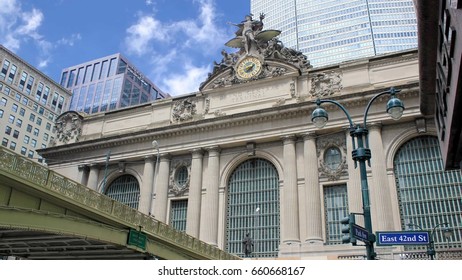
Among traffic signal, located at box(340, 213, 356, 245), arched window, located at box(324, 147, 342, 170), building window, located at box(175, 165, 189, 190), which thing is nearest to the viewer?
traffic signal, located at box(340, 213, 356, 245)

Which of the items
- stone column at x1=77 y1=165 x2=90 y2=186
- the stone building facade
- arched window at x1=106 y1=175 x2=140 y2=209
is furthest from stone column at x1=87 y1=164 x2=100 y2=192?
arched window at x1=106 y1=175 x2=140 y2=209

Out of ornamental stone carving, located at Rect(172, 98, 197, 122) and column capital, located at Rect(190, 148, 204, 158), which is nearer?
column capital, located at Rect(190, 148, 204, 158)

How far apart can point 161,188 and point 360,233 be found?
91.3ft

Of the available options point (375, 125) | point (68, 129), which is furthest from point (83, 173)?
point (375, 125)

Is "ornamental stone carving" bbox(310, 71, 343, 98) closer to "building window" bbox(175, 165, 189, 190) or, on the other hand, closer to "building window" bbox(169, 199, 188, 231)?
"building window" bbox(175, 165, 189, 190)

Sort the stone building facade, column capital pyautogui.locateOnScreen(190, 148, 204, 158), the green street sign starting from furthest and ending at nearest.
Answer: column capital pyautogui.locateOnScreen(190, 148, 204, 158) → the stone building facade → the green street sign

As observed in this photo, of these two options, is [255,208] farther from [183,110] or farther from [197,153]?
[183,110]

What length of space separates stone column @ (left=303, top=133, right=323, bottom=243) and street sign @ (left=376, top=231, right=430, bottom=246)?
18494mm

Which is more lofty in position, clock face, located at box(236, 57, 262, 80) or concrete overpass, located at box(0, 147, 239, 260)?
clock face, located at box(236, 57, 262, 80)

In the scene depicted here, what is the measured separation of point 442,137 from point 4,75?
76896 millimetres

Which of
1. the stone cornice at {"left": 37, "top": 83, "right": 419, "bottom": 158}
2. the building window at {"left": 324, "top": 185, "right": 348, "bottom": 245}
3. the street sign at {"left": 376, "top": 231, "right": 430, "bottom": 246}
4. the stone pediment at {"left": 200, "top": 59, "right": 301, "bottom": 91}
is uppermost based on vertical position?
the stone pediment at {"left": 200, "top": 59, "right": 301, "bottom": 91}

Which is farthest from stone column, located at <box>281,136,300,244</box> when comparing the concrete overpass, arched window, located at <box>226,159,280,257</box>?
the concrete overpass

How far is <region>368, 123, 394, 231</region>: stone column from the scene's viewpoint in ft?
94.8

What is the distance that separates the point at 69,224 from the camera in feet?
52.1
